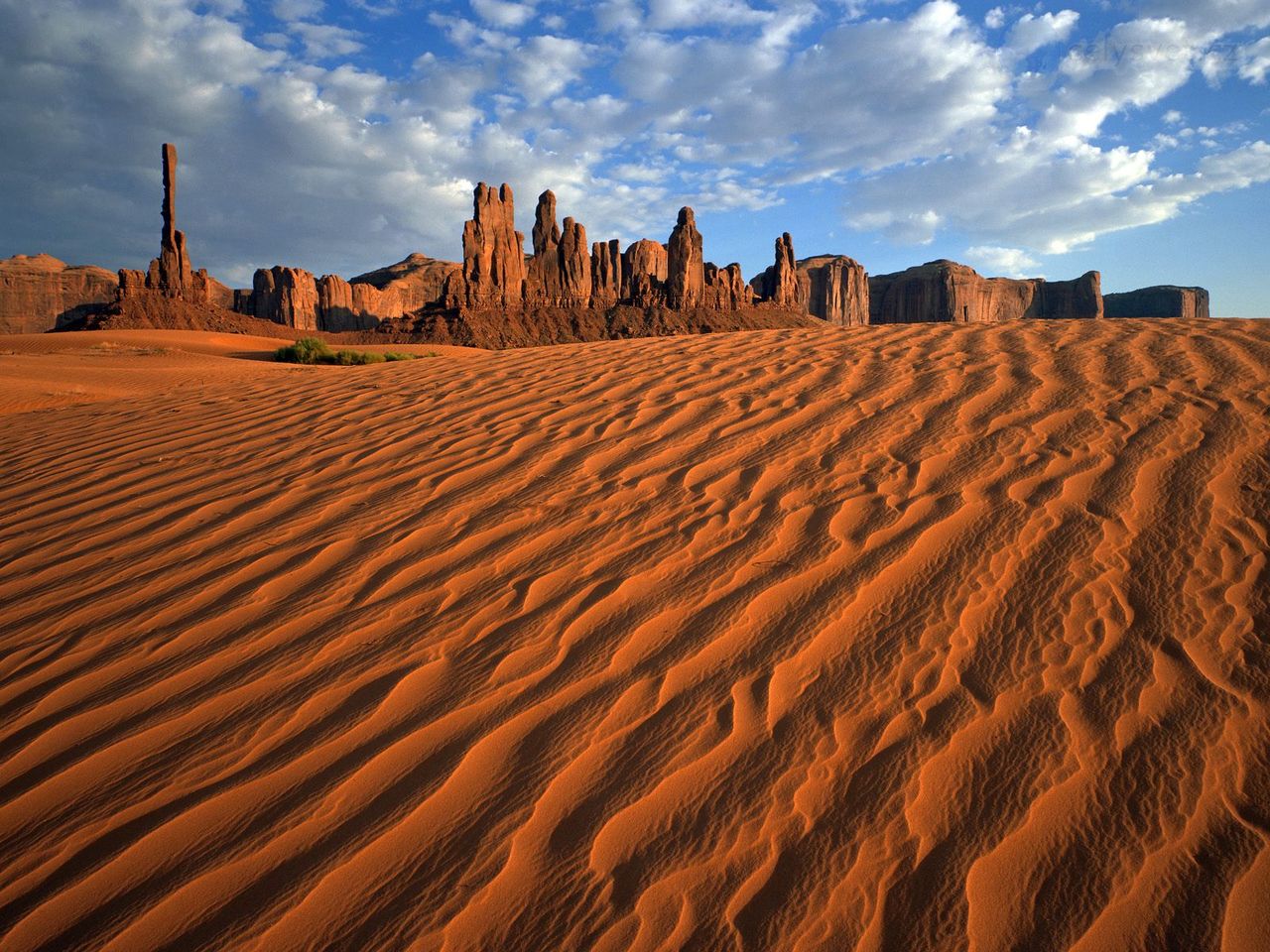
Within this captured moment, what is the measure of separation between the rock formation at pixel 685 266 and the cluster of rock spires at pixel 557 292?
0.13m

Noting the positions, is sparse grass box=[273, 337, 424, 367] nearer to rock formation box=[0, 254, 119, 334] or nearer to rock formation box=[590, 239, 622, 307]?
rock formation box=[590, 239, 622, 307]

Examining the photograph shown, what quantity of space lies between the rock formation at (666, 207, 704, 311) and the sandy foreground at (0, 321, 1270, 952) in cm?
6636

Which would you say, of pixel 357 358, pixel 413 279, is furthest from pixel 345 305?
pixel 357 358

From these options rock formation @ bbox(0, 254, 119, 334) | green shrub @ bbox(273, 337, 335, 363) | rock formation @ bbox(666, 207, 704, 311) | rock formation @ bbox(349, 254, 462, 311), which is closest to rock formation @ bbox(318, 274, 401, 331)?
rock formation @ bbox(349, 254, 462, 311)

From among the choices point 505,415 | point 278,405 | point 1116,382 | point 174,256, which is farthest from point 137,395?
point 174,256

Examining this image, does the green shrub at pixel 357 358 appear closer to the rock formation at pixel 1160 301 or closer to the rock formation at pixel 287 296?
the rock formation at pixel 287 296

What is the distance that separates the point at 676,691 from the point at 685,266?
70482 mm

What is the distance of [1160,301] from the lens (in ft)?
320

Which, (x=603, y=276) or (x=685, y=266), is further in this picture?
(x=603, y=276)

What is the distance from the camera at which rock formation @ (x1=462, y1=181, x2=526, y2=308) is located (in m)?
64.0

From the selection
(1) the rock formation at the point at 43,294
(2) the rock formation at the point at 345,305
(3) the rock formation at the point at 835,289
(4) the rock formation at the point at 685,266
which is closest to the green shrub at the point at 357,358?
(4) the rock formation at the point at 685,266

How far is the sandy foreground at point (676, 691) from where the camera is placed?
1553mm

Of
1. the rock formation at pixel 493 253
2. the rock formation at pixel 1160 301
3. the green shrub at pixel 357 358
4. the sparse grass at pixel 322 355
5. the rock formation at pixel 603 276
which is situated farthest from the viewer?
the rock formation at pixel 1160 301

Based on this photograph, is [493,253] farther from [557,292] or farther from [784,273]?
[784,273]
